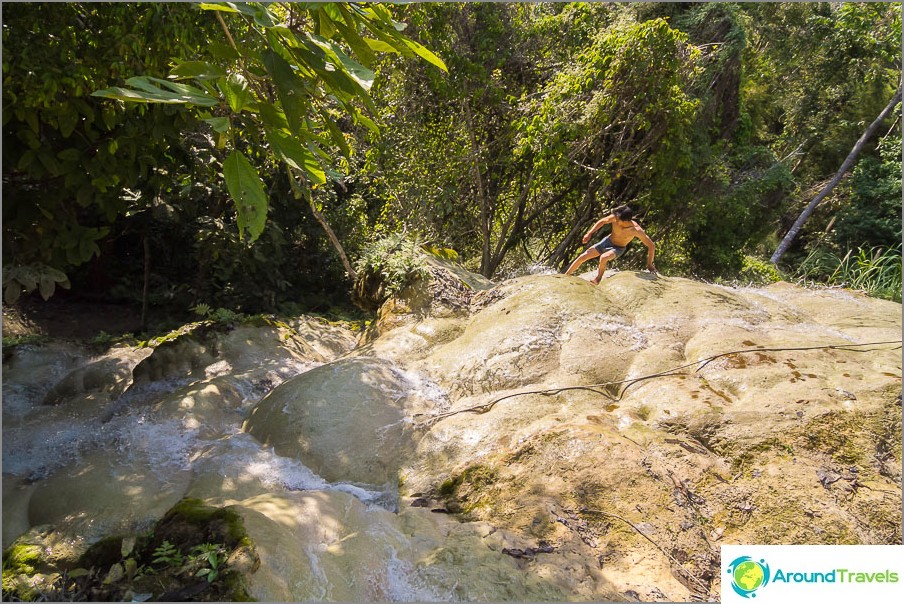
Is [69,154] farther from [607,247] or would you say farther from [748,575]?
[607,247]

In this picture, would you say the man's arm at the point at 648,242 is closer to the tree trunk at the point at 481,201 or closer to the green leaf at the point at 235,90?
the tree trunk at the point at 481,201

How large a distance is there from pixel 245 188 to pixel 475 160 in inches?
341

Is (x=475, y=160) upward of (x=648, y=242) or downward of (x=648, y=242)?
upward

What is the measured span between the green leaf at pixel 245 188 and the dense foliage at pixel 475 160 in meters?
2.82

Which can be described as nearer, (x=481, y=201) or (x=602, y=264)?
(x=602, y=264)

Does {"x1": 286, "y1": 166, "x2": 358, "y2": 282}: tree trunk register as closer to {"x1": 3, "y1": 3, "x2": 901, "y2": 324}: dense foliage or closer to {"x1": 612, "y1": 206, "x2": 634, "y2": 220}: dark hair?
{"x1": 3, "y1": 3, "x2": 901, "y2": 324}: dense foliage

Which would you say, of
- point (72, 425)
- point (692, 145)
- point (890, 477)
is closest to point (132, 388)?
point (72, 425)

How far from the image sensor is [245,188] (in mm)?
1539

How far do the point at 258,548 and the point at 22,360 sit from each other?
630 cm

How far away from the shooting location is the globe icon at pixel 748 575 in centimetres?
264

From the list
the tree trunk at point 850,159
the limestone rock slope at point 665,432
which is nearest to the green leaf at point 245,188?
the limestone rock slope at point 665,432

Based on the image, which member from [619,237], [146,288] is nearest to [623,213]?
[619,237]

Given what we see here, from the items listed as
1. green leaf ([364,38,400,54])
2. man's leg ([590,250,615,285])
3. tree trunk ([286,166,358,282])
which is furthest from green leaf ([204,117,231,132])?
man's leg ([590,250,615,285])

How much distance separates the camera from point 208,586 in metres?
2.60
